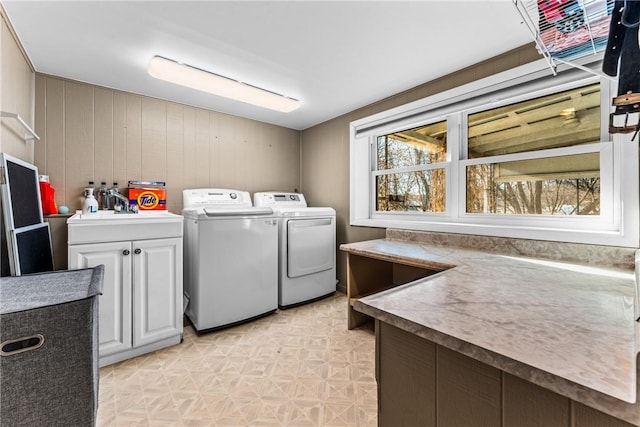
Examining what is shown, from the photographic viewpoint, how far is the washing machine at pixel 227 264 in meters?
2.25

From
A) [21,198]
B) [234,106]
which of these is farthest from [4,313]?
[234,106]

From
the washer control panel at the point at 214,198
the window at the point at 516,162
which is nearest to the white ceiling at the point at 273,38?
the window at the point at 516,162

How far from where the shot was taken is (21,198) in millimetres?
1541

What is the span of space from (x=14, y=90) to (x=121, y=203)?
1.02 m

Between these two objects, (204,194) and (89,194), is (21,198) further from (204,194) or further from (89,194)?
(204,194)

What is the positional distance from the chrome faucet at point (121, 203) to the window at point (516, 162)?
2.42 metres

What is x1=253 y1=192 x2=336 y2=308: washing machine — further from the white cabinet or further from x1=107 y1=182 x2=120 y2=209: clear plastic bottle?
x1=107 y1=182 x2=120 y2=209: clear plastic bottle

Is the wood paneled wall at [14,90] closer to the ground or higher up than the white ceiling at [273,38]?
closer to the ground

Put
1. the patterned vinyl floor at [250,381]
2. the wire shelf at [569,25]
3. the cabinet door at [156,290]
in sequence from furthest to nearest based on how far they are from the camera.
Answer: the cabinet door at [156,290] → the patterned vinyl floor at [250,381] → the wire shelf at [569,25]

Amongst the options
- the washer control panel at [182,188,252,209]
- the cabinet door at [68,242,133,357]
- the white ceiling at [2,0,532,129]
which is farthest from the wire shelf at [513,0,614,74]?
the washer control panel at [182,188,252,209]

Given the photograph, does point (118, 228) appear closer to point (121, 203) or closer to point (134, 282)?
point (134, 282)

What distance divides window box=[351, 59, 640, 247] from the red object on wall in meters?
2.84

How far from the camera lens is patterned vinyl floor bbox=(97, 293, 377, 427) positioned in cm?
141

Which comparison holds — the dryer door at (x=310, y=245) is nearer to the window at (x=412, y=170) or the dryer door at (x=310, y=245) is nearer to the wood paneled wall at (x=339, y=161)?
the wood paneled wall at (x=339, y=161)
